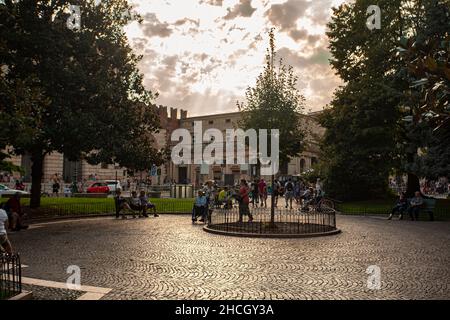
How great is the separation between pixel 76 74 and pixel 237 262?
13432 mm

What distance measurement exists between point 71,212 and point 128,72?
25.6ft

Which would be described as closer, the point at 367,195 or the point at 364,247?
the point at 364,247

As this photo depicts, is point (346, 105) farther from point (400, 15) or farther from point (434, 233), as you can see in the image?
point (434, 233)

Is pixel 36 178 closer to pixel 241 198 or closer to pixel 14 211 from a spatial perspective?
pixel 14 211

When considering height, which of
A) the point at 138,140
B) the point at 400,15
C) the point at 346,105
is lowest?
the point at 138,140

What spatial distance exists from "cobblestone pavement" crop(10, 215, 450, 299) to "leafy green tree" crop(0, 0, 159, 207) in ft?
15.8

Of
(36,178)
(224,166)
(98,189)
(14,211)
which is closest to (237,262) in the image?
(14,211)

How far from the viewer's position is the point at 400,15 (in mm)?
30219

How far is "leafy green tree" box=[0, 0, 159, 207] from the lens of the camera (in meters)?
19.1

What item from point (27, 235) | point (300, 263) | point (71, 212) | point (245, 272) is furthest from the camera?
point (71, 212)

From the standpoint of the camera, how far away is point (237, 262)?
10.2 metres

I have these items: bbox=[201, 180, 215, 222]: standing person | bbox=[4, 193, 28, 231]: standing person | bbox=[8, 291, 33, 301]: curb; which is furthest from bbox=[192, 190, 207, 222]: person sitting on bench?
bbox=[8, 291, 33, 301]: curb
